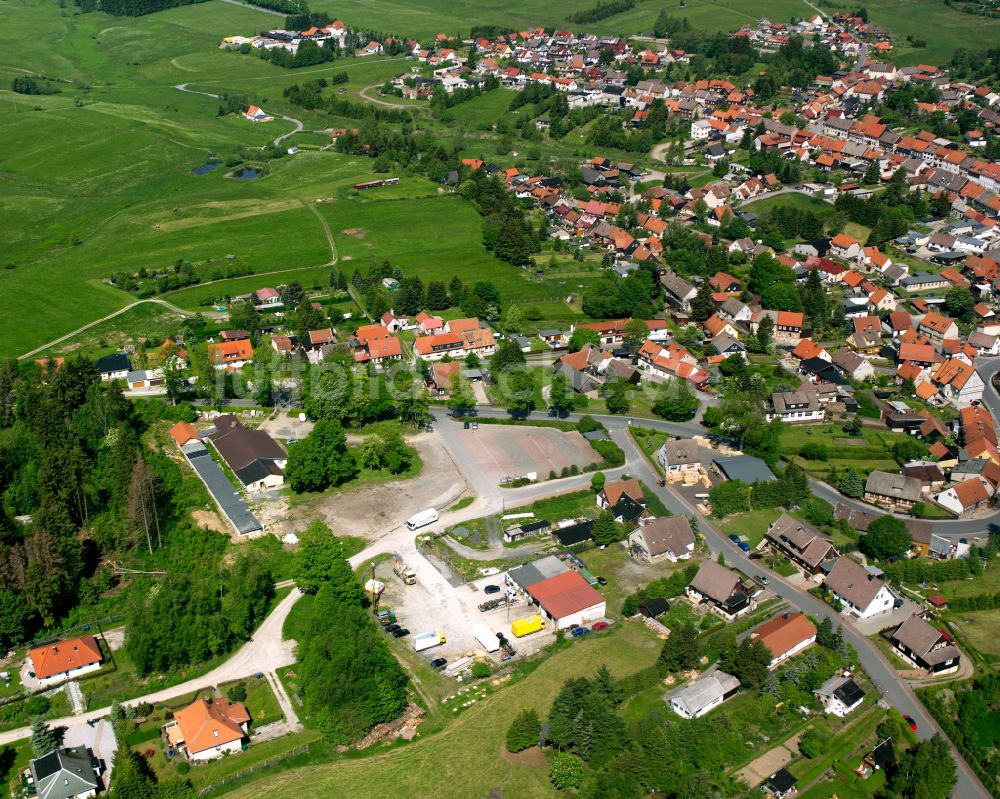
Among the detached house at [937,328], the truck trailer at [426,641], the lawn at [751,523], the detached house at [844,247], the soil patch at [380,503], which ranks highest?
the detached house at [844,247]

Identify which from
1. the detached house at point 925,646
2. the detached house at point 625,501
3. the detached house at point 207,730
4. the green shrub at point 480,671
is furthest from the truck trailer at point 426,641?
the detached house at point 925,646

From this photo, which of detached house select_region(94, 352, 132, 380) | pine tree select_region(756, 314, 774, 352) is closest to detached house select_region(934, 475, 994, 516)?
pine tree select_region(756, 314, 774, 352)

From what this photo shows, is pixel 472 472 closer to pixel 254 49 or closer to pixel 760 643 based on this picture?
pixel 760 643

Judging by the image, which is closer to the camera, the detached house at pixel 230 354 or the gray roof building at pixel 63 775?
the gray roof building at pixel 63 775

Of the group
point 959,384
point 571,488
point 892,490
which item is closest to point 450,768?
point 571,488

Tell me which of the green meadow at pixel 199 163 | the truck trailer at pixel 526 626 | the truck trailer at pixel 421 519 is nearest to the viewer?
the truck trailer at pixel 526 626

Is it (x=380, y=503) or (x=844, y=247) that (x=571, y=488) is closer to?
(x=380, y=503)

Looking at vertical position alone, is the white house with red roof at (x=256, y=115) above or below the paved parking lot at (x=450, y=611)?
above

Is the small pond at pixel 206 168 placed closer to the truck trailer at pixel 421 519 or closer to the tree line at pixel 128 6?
the truck trailer at pixel 421 519
